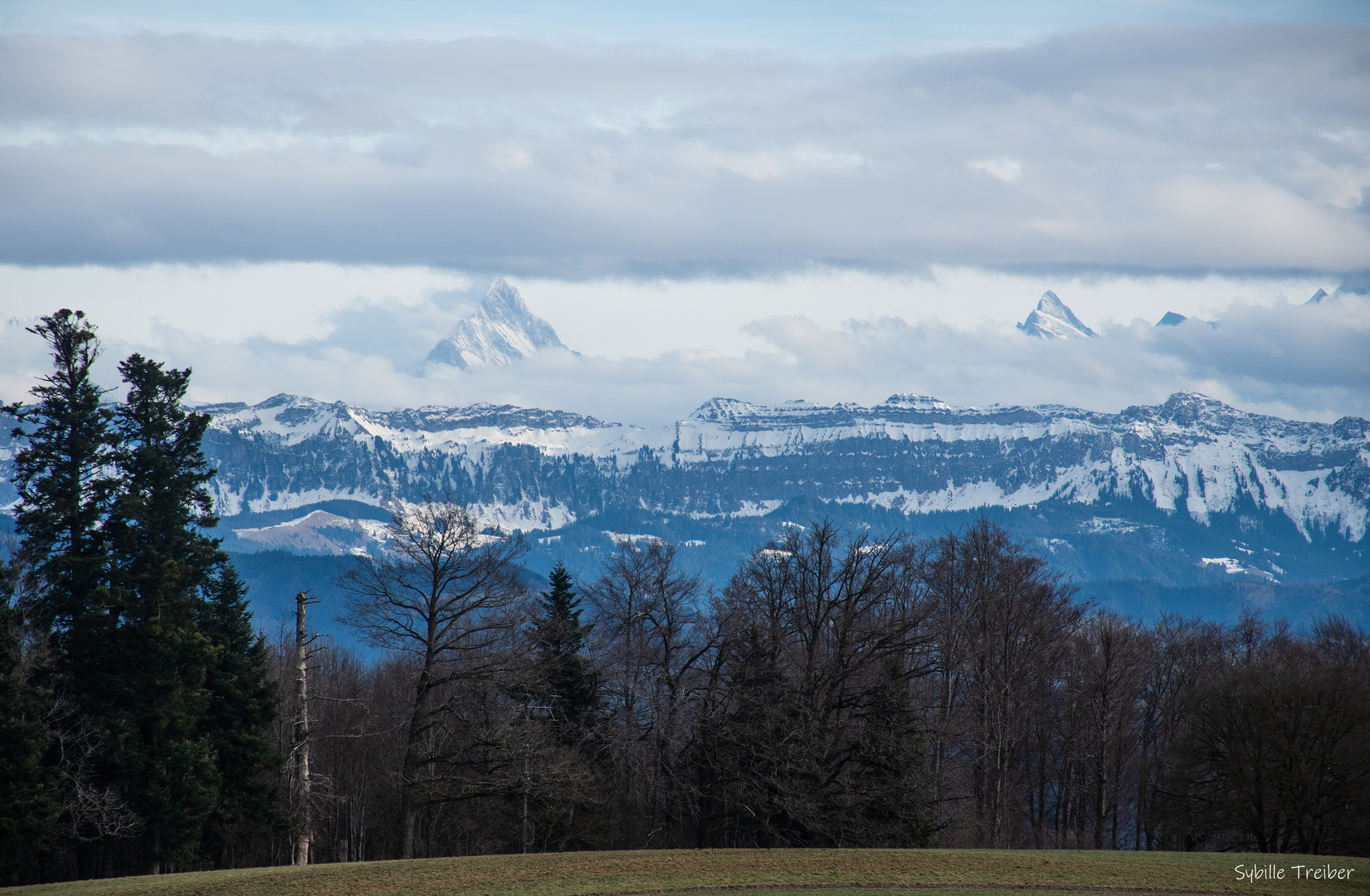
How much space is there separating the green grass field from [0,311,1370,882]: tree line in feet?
22.1

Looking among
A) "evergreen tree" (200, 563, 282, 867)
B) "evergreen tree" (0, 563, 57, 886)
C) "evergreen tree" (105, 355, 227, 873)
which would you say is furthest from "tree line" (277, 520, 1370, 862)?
"evergreen tree" (0, 563, 57, 886)

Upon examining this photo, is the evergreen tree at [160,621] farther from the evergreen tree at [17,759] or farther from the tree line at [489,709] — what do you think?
the evergreen tree at [17,759]

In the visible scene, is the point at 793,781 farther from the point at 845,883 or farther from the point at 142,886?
the point at 142,886

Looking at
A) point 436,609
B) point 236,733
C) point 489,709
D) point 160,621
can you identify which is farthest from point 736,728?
point 160,621

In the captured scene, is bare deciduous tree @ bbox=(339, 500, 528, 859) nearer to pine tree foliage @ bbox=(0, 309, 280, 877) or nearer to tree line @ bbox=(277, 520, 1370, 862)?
tree line @ bbox=(277, 520, 1370, 862)

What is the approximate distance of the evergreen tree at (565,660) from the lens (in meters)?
49.3

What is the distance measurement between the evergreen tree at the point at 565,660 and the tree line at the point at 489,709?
196mm

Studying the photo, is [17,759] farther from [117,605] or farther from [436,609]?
[436,609]

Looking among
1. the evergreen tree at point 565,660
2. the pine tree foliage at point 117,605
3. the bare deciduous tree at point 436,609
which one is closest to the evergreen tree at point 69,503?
the pine tree foliage at point 117,605

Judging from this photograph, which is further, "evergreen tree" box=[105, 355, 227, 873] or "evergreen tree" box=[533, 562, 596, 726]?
"evergreen tree" box=[533, 562, 596, 726]

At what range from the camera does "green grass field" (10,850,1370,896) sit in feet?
108

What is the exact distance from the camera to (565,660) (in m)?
50.5

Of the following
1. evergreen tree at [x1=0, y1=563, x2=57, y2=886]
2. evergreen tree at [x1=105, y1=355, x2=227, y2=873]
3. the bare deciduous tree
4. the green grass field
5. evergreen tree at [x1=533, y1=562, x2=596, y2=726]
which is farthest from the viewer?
evergreen tree at [x1=533, y1=562, x2=596, y2=726]

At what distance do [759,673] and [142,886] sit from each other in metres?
22.3
